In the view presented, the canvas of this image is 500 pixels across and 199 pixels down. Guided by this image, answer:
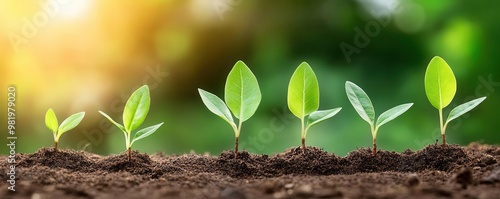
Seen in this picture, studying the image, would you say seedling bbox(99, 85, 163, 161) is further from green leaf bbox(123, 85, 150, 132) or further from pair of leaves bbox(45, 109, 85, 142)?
pair of leaves bbox(45, 109, 85, 142)

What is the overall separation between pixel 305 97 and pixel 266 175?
0.66ft

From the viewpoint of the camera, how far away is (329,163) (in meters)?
1.05

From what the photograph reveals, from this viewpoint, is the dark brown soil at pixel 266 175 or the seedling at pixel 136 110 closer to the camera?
the dark brown soil at pixel 266 175

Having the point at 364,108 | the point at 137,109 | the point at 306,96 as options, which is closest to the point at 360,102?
the point at 364,108

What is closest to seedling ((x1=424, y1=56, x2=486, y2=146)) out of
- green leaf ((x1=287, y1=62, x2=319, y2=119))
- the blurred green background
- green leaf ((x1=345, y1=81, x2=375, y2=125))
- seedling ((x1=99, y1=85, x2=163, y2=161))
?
green leaf ((x1=345, y1=81, x2=375, y2=125))

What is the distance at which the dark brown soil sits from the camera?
0.74 metres

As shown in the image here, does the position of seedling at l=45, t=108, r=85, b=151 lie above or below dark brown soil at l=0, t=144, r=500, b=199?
above

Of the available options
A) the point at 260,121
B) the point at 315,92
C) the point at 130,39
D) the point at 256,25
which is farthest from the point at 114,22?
the point at 315,92

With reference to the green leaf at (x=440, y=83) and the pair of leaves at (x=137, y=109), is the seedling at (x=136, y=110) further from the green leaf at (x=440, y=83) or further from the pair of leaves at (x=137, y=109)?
the green leaf at (x=440, y=83)

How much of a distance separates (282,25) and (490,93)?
839mm

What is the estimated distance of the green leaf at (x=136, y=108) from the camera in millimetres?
1067

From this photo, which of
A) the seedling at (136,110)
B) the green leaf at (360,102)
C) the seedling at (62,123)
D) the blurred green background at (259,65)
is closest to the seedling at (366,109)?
the green leaf at (360,102)

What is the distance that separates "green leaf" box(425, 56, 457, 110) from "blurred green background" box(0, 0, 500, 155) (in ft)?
2.44

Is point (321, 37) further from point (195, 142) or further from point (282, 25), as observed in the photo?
point (195, 142)
